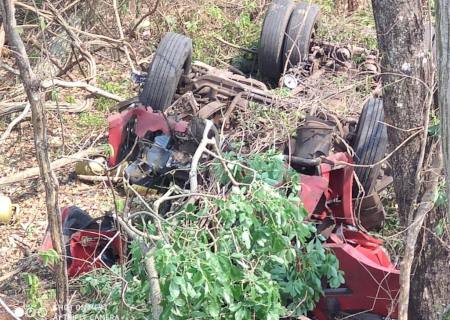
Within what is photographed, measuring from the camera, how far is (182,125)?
5820 mm

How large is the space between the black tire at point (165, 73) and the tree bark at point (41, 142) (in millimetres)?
2231

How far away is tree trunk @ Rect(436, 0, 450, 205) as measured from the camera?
6.25 feet

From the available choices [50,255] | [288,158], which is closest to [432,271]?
[288,158]

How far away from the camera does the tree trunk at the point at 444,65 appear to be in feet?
6.25

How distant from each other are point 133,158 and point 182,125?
505mm

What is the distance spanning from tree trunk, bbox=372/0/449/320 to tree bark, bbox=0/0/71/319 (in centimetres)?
181

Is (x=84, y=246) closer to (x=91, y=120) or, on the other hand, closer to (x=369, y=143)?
(x=369, y=143)

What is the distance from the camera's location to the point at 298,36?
7414 mm

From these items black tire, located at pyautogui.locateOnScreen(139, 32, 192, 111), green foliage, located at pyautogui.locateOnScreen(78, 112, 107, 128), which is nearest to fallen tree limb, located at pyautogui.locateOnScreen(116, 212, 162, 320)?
black tire, located at pyautogui.locateOnScreen(139, 32, 192, 111)

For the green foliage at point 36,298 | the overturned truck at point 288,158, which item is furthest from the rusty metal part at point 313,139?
the green foliage at point 36,298

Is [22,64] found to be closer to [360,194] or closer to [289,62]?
[360,194]

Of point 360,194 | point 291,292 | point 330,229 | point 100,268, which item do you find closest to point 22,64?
point 100,268

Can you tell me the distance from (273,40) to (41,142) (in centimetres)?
371

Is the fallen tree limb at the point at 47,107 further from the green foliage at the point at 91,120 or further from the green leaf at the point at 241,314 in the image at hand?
the green leaf at the point at 241,314
